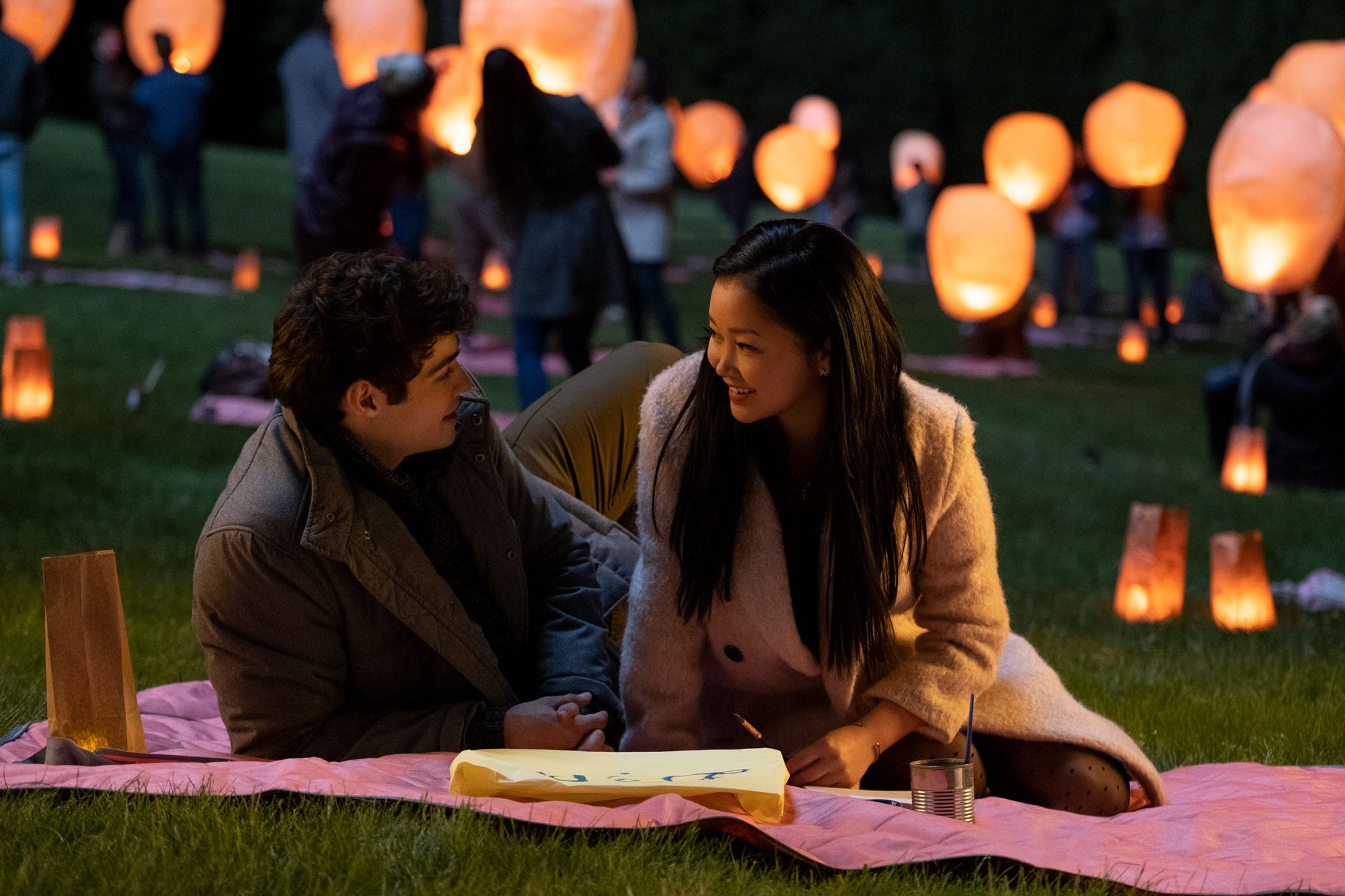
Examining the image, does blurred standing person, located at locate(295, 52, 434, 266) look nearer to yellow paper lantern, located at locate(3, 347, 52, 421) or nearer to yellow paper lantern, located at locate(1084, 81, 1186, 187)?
yellow paper lantern, located at locate(3, 347, 52, 421)

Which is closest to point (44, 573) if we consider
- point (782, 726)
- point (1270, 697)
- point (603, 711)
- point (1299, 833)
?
Result: point (603, 711)

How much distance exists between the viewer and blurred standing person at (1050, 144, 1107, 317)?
17.6m

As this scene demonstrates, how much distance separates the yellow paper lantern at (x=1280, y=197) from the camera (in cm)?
836

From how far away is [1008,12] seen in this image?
3688cm

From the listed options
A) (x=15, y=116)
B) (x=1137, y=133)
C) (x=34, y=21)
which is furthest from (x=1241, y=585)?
(x=1137, y=133)

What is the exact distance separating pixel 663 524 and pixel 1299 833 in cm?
130

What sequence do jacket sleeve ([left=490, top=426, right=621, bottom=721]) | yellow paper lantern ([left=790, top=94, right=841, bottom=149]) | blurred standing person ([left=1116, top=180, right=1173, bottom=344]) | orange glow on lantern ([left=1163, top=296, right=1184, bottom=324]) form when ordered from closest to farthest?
jacket sleeve ([left=490, top=426, right=621, bottom=721]) < blurred standing person ([left=1116, top=180, right=1173, bottom=344]) < orange glow on lantern ([left=1163, top=296, right=1184, bottom=324]) < yellow paper lantern ([left=790, top=94, right=841, bottom=149])

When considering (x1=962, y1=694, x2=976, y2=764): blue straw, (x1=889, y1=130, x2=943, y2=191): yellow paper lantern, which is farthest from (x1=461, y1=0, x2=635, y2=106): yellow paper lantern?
(x1=889, y1=130, x2=943, y2=191): yellow paper lantern

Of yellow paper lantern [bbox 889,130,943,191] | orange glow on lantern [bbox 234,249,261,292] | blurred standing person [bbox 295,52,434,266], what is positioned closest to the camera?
blurred standing person [bbox 295,52,434,266]

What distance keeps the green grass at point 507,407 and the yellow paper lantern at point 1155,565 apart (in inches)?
4.9

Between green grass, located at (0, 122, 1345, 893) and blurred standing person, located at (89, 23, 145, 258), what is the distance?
504mm

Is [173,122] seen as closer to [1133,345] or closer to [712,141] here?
[1133,345]

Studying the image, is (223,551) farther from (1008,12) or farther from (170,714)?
(1008,12)

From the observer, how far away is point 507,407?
9195 mm
